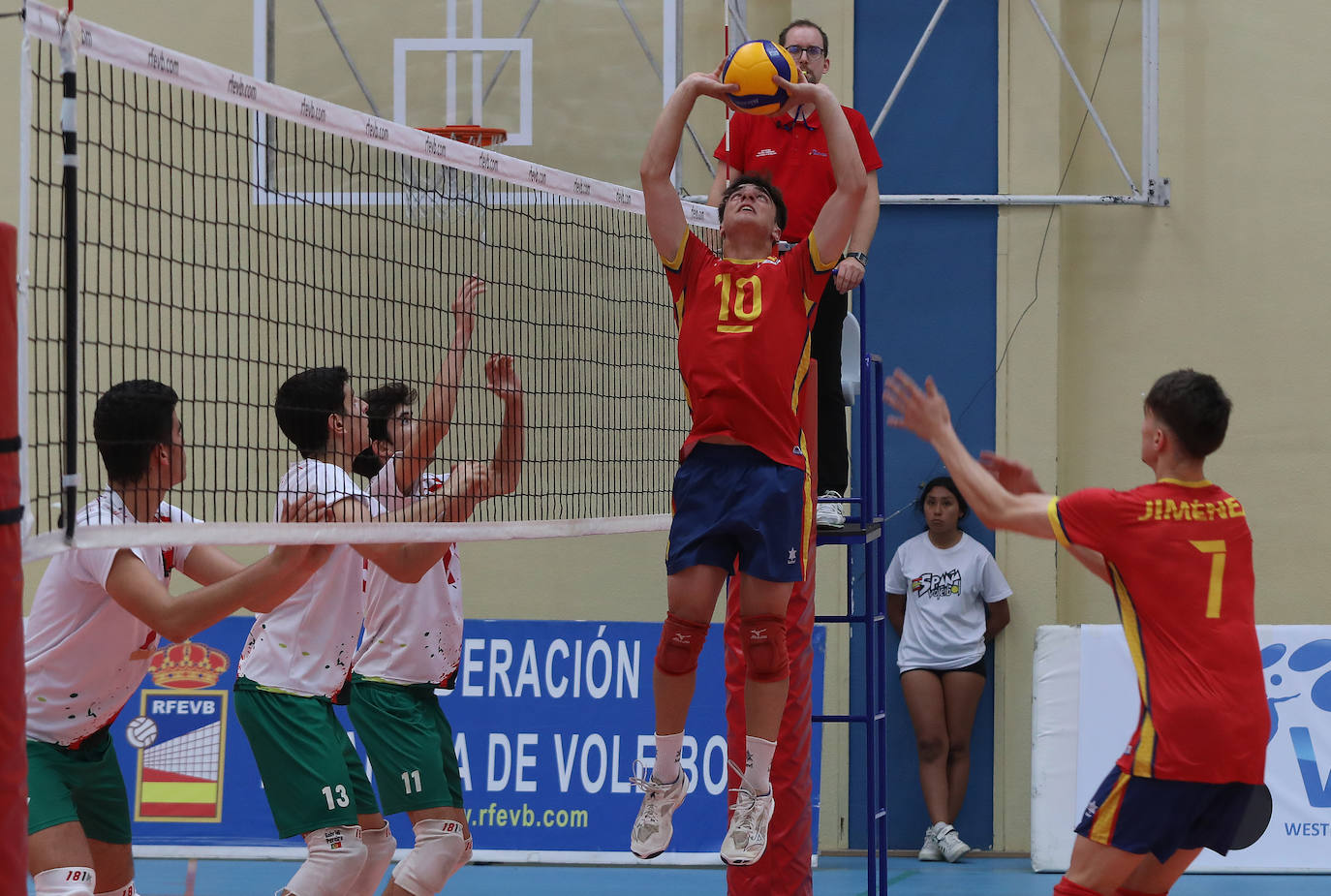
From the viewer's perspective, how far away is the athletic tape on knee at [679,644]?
5230 mm

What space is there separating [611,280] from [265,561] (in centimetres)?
549

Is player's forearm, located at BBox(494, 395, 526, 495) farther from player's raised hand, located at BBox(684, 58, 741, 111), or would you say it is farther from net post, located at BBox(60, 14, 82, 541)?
net post, located at BBox(60, 14, 82, 541)

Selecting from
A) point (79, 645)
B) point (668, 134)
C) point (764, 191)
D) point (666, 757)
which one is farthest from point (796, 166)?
point (79, 645)

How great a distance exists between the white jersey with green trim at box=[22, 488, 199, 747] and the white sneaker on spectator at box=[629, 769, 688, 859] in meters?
1.76

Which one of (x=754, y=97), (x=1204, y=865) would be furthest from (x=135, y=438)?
(x=1204, y=865)

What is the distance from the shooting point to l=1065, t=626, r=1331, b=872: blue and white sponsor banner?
28.5 feet

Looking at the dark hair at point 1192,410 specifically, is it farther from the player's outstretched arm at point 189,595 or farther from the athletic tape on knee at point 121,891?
the athletic tape on knee at point 121,891

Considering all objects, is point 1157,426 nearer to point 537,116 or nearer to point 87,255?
point 537,116

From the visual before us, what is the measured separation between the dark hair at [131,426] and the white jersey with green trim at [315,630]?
0.78m

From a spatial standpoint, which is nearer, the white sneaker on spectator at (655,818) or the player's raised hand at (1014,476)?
the player's raised hand at (1014,476)

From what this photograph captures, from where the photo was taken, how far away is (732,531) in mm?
5184

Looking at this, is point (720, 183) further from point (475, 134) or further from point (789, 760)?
point (475, 134)

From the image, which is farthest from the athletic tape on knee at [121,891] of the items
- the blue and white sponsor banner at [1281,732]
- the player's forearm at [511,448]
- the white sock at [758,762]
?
the blue and white sponsor banner at [1281,732]

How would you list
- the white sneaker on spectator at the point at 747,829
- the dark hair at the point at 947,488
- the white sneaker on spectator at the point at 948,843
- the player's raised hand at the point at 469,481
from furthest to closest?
the dark hair at the point at 947,488
the white sneaker on spectator at the point at 948,843
the player's raised hand at the point at 469,481
the white sneaker on spectator at the point at 747,829
